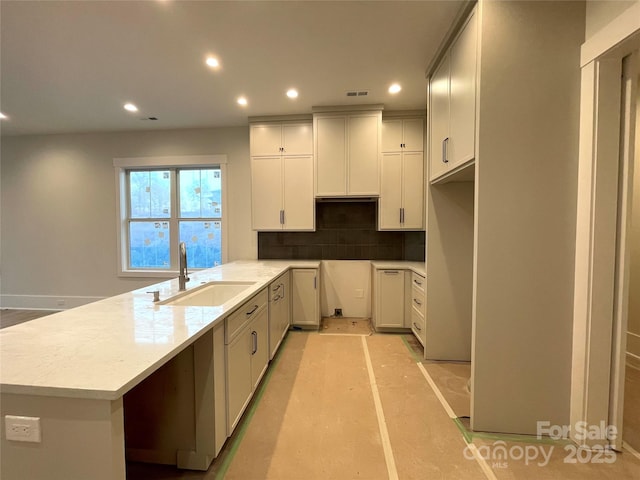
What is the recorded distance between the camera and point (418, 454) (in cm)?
155

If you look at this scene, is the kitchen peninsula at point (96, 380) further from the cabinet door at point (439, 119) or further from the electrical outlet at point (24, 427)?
the cabinet door at point (439, 119)

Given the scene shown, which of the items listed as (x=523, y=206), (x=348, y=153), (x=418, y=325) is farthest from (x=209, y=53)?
(x=418, y=325)

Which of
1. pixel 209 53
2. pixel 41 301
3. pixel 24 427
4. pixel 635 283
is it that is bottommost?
pixel 41 301

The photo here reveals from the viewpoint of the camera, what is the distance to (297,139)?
3.58m

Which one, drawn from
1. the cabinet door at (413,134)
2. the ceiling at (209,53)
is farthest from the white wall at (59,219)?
the cabinet door at (413,134)

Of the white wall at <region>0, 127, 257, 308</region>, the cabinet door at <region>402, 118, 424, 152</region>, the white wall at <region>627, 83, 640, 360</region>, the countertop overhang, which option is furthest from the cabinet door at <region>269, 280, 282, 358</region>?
the white wall at <region>627, 83, 640, 360</region>

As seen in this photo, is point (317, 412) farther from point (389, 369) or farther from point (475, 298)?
point (475, 298)

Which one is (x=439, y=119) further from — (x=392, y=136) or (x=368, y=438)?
(x=368, y=438)

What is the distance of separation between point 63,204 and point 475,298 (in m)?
5.72

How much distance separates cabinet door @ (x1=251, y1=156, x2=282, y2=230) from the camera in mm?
3633

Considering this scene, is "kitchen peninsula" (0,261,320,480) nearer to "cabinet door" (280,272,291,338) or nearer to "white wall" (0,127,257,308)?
"cabinet door" (280,272,291,338)

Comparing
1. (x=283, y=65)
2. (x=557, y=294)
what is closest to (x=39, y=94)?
(x=283, y=65)

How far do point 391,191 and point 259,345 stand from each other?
2.47 metres

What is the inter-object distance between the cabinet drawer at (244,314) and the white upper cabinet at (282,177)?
1.56 meters
